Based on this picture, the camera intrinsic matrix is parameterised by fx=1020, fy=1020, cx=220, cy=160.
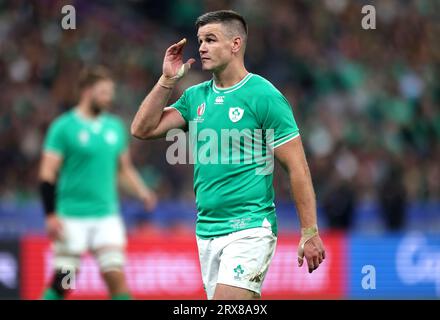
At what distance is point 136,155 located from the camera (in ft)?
56.3

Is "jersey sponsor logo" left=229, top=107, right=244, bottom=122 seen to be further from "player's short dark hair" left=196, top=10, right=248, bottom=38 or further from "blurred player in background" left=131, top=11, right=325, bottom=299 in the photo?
"player's short dark hair" left=196, top=10, right=248, bottom=38

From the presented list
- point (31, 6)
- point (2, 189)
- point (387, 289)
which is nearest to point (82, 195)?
point (387, 289)

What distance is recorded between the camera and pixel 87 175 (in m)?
10.7

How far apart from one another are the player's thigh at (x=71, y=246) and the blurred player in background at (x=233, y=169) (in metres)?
3.74

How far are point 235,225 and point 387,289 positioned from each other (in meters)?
7.90

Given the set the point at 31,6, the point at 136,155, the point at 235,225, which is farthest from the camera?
the point at 31,6

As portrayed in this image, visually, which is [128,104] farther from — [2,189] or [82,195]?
[82,195]

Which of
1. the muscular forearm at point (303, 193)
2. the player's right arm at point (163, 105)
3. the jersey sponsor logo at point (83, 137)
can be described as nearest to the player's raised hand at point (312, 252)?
the muscular forearm at point (303, 193)

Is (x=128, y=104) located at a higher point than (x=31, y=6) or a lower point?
lower

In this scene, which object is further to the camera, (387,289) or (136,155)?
(136,155)

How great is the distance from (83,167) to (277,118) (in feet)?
15.2

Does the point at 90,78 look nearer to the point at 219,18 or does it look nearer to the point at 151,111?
the point at 151,111

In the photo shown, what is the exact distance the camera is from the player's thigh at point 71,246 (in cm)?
1037

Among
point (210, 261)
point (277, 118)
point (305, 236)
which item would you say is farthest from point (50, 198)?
point (305, 236)
